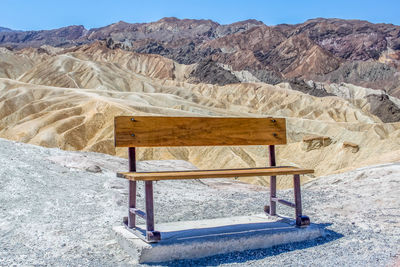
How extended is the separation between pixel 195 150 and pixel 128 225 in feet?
72.5

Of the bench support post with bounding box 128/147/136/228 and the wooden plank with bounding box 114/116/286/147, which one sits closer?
the wooden plank with bounding box 114/116/286/147

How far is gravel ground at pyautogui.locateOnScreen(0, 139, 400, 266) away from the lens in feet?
15.3

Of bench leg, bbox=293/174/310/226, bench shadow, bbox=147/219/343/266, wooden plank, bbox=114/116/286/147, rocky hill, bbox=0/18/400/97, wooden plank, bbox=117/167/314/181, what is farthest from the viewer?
rocky hill, bbox=0/18/400/97

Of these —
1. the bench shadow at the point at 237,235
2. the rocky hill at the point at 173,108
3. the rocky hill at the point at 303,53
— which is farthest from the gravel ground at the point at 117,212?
the rocky hill at the point at 303,53

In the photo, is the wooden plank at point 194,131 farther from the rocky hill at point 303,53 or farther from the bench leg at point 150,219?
the rocky hill at point 303,53

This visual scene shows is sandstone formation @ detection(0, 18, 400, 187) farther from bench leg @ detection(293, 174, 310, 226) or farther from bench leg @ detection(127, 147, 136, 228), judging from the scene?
bench leg @ detection(127, 147, 136, 228)

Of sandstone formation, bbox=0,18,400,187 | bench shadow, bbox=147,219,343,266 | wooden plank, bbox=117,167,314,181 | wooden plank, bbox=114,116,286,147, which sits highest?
sandstone formation, bbox=0,18,400,187

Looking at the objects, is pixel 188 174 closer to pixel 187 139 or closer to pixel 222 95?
pixel 187 139

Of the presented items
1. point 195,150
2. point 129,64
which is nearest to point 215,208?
point 195,150

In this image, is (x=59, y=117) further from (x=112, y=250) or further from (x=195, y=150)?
(x=112, y=250)

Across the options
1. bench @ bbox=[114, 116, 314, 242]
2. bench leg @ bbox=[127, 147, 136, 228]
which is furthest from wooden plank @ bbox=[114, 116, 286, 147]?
bench leg @ bbox=[127, 147, 136, 228]

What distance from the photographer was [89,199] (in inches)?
273

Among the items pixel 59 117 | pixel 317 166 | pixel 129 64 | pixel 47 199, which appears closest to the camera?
pixel 47 199

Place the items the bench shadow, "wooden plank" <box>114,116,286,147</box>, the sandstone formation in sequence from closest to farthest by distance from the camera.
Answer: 1. the bench shadow
2. "wooden plank" <box>114,116,286,147</box>
3. the sandstone formation
